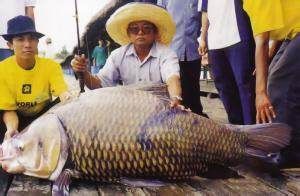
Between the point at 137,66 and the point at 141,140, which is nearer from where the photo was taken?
the point at 141,140

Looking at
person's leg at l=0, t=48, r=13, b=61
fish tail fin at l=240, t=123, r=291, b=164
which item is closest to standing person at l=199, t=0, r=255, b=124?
fish tail fin at l=240, t=123, r=291, b=164

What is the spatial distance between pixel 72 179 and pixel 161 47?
5.90 feet

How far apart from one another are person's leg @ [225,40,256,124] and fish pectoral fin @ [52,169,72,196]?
186cm

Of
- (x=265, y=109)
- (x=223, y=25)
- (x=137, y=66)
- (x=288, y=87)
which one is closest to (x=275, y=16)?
(x=288, y=87)

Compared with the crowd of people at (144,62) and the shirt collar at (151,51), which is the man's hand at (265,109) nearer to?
the crowd of people at (144,62)

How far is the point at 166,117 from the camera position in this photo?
100 inches

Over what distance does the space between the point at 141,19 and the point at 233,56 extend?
2.77 feet

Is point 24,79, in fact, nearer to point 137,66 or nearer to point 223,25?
point 137,66

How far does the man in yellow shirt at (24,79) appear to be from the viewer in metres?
4.12

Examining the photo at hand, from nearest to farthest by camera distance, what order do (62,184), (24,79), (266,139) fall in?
1. (62,184)
2. (266,139)
3. (24,79)

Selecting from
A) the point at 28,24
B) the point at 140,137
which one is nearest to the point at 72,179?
the point at 140,137

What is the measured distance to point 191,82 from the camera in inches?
211

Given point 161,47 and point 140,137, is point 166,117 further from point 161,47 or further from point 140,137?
point 161,47

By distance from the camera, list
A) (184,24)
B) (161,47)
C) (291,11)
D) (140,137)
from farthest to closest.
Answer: (184,24) < (161,47) < (291,11) < (140,137)
